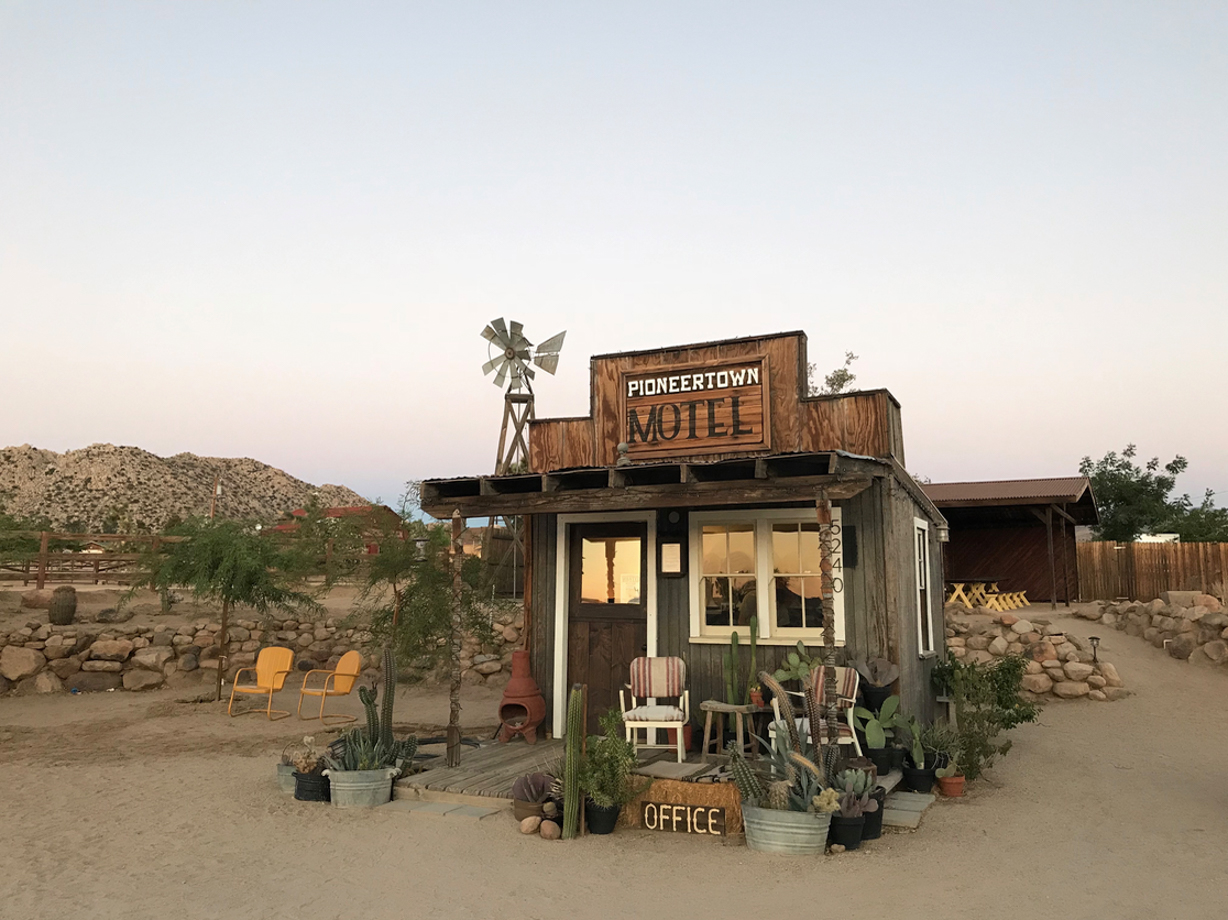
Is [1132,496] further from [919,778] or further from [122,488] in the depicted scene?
[122,488]

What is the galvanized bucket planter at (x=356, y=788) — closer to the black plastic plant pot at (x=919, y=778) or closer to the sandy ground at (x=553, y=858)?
the sandy ground at (x=553, y=858)

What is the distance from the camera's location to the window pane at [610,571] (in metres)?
8.79

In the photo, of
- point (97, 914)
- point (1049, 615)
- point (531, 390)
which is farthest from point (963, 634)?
point (97, 914)

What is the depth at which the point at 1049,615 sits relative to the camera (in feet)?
54.1

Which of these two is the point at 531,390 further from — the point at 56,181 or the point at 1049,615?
the point at 1049,615

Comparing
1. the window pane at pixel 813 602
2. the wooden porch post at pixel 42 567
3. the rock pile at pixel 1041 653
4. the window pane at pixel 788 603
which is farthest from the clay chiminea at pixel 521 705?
the wooden porch post at pixel 42 567

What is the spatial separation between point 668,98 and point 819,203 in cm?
260

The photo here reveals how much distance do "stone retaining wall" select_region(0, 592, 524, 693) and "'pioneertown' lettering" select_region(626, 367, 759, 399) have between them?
630cm

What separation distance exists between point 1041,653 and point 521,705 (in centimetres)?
878

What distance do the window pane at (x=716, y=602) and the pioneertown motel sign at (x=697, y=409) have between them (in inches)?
53.8

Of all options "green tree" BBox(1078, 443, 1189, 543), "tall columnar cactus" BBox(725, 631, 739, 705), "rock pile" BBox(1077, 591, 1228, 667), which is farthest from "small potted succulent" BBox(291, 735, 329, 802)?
"green tree" BBox(1078, 443, 1189, 543)

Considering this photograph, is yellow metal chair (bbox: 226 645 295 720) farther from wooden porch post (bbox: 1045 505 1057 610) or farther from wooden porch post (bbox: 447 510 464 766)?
wooden porch post (bbox: 1045 505 1057 610)

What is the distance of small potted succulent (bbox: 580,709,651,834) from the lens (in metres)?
5.95

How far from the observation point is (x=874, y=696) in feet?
23.7
